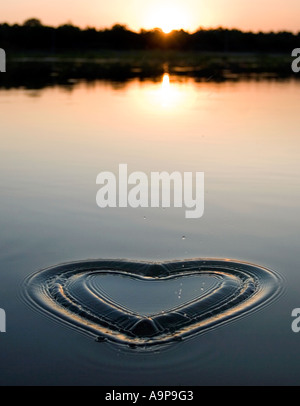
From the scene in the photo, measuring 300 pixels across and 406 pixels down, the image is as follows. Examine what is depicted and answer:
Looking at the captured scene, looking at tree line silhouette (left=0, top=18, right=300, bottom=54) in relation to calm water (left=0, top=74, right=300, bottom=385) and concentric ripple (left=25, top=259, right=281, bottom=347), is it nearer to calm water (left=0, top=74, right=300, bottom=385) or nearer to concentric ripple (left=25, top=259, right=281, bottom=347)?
calm water (left=0, top=74, right=300, bottom=385)

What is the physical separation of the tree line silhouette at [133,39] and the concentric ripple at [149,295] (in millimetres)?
84318

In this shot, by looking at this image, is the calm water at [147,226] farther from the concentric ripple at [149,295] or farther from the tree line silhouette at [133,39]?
the tree line silhouette at [133,39]

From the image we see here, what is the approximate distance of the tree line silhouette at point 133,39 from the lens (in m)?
92.3

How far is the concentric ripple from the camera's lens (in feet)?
23.1

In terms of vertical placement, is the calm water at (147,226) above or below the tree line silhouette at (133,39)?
below

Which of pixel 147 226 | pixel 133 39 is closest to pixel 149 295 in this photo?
pixel 147 226

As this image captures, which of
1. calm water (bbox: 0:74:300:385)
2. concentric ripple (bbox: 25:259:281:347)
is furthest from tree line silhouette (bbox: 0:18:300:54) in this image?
concentric ripple (bbox: 25:259:281:347)

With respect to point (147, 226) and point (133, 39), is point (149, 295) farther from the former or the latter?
point (133, 39)

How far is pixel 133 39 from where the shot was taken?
104 metres

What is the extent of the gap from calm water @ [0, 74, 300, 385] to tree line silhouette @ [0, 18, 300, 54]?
235ft

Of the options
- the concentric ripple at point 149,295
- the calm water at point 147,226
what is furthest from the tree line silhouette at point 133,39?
the concentric ripple at point 149,295

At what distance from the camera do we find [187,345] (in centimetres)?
674

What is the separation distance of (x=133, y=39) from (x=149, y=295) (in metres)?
100

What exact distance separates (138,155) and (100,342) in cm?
958
